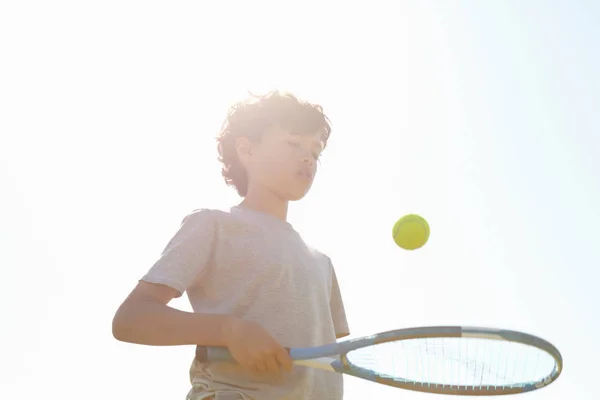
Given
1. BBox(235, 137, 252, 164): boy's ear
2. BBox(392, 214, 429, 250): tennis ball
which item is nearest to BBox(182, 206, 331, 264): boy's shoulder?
BBox(235, 137, 252, 164): boy's ear

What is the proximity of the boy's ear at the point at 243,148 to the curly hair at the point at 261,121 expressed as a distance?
3cm

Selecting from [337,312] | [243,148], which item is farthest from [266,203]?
[337,312]

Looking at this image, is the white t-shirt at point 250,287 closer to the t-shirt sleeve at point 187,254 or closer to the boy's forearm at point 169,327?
the t-shirt sleeve at point 187,254

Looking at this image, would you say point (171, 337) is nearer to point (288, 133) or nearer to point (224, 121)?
point (288, 133)

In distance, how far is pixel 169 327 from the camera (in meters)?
2.96

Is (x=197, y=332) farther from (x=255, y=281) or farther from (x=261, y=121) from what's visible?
(x=261, y=121)

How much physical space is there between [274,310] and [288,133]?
93cm

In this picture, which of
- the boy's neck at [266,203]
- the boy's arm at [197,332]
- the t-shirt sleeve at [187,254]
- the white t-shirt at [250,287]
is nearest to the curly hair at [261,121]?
the boy's neck at [266,203]

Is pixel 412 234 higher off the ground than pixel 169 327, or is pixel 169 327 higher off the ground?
pixel 412 234

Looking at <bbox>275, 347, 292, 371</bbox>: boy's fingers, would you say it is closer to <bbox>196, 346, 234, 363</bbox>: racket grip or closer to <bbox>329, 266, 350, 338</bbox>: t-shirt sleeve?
<bbox>196, 346, 234, 363</bbox>: racket grip

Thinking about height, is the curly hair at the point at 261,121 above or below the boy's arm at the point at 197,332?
above

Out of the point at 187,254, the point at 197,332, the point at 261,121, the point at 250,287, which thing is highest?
the point at 261,121

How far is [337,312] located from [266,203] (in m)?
0.71

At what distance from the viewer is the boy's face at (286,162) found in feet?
11.9
